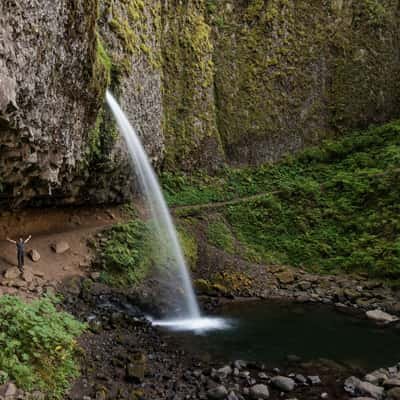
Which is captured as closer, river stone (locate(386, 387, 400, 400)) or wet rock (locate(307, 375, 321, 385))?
river stone (locate(386, 387, 400, 400))

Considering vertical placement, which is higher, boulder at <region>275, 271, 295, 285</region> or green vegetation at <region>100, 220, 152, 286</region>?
green vegetation at <region>100, 220, 152, 286</region>

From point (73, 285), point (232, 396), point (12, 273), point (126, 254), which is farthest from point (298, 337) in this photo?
point (12, 273)

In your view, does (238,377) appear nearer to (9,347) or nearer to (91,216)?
(9,347)

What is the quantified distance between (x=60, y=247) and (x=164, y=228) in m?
4.37

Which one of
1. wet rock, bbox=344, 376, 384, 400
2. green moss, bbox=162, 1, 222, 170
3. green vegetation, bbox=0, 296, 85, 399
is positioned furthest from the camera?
green moss, bbox=162, 1, 222, 170

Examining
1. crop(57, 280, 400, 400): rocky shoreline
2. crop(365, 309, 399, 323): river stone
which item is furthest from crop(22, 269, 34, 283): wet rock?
crop(365, 309, 399, 323): river stone

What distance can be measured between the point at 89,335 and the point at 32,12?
25.8 ft

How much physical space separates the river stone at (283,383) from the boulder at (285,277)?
7.13 metres

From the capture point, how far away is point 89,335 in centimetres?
932

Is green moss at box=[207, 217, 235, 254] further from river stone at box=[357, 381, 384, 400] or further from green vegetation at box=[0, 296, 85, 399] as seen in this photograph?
green vegetation at box=[0, 296, 85, 399]

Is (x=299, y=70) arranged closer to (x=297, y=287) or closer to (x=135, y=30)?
(x=135, y=30)

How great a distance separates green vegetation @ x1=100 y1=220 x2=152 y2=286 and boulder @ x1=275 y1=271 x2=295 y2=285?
18.0ft

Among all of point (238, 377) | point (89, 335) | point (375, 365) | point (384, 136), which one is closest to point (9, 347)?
point (89, 335)

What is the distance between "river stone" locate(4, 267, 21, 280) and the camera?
34.7 feet
